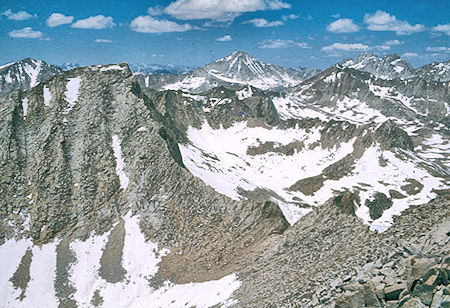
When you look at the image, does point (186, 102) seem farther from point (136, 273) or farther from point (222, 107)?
point (136, 273)

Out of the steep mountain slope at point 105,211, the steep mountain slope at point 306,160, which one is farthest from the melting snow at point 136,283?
the steep mountain slope at point 306,160

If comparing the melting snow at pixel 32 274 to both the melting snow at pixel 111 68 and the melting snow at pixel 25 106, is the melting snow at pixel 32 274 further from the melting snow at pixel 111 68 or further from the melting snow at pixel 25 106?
the melting snow at pixel 111 68

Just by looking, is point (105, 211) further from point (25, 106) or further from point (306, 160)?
point (306, 160)

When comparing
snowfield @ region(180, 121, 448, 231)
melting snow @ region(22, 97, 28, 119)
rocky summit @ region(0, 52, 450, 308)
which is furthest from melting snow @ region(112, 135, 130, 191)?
melting snow @ region(22, 97, 28, 119)

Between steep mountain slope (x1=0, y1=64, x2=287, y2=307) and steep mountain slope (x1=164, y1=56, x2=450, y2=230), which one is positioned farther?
steep mountain slope (x1=164, y1=56, x2=450, y2=230)

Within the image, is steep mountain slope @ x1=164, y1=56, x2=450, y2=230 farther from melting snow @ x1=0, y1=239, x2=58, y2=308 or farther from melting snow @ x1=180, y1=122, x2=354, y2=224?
melting snow @ x1=0, y1=239, x2=58, y2=308

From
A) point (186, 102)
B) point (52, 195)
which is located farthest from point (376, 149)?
point (52, 195)
